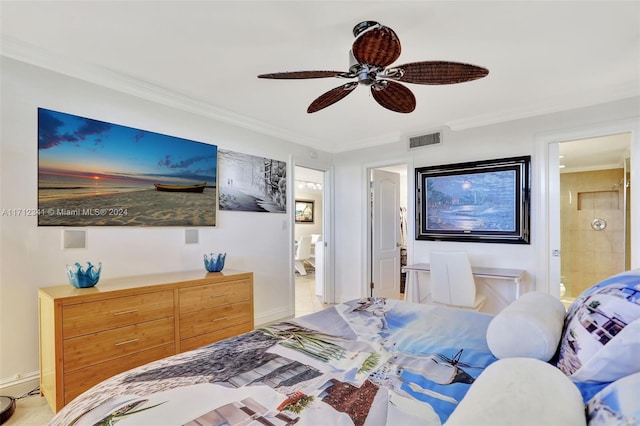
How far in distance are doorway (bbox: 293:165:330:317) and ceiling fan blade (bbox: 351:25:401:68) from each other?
2794 mm

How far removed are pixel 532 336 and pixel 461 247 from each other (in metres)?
2.80

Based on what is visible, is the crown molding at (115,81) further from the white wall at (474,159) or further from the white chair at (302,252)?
the white chair at (302,252)

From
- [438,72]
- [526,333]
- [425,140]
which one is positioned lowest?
[526,333]

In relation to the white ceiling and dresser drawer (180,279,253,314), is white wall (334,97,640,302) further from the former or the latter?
dresser drawer (180,279,253,314)

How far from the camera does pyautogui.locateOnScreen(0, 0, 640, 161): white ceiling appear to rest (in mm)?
1821

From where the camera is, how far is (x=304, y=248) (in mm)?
7469

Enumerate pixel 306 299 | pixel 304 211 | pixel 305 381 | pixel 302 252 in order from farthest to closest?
pixel 304 211, pixel 302 252, pixel 306 299, pixel 305 381

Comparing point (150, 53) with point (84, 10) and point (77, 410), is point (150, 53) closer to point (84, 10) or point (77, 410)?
point (84, 10)

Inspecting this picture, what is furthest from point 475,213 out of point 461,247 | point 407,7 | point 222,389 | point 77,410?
point 77,410

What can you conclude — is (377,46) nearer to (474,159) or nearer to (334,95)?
(334,95)

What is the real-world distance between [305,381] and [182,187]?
8.37 ft

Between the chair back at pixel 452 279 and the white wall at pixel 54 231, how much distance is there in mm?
2087

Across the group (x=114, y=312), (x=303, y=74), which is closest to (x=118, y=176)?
(x=114, y=312)

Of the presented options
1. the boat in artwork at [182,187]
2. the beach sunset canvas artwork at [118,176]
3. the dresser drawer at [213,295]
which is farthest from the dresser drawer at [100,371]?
the boat in artwork at [182,187]
